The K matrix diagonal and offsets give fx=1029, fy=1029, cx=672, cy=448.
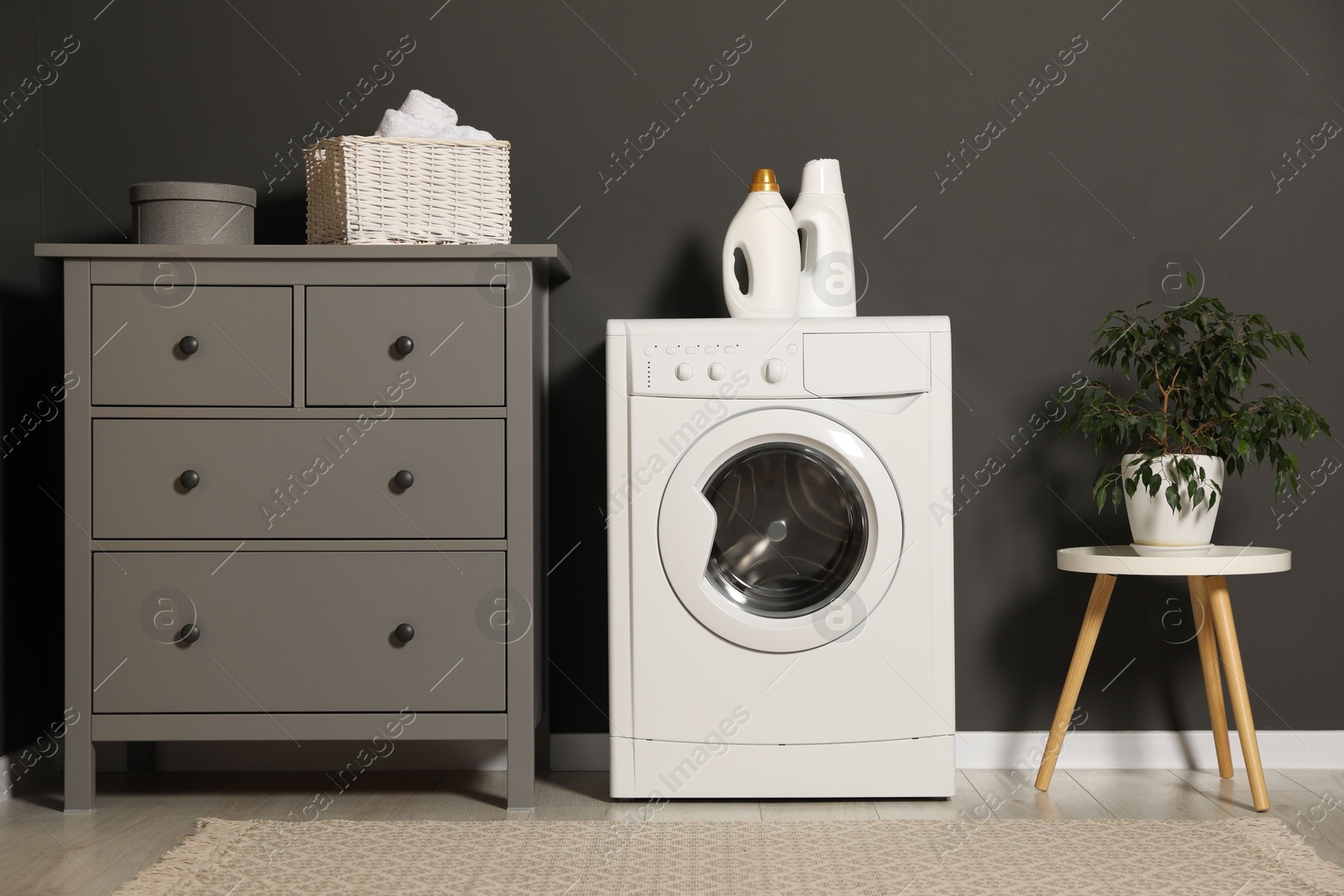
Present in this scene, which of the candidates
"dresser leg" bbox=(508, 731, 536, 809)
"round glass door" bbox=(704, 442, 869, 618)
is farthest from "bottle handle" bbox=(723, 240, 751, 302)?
"dresser leg" bbox=(508, 731, 536, 809)

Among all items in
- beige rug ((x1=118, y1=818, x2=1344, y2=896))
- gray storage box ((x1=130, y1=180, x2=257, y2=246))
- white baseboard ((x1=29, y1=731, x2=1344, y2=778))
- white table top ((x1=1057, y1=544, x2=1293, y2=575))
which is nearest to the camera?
beige rug ((x1=118, y1=818, x2=1344, y2=896))

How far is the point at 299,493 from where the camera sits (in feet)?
6.42

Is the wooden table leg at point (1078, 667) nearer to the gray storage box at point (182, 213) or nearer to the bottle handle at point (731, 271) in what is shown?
the bottle handle at point (731, 271)

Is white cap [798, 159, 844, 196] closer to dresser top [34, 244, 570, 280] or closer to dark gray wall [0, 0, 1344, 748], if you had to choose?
dark gray wall [0, 0, 1344, 748]

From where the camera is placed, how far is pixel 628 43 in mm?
2400

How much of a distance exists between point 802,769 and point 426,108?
4.97ft

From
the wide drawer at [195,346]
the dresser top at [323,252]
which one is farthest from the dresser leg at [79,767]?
the dresser top at [323,252]

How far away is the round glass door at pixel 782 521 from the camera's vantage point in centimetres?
200

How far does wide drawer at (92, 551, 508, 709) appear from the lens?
1949 millimetres

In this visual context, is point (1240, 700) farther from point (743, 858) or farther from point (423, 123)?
point (423, 123)

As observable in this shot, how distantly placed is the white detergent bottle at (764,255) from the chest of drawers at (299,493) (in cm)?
45

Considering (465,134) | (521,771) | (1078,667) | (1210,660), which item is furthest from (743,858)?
(465,134)

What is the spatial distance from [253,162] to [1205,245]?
7.28ft

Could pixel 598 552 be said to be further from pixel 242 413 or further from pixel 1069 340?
pixel 1069 340
